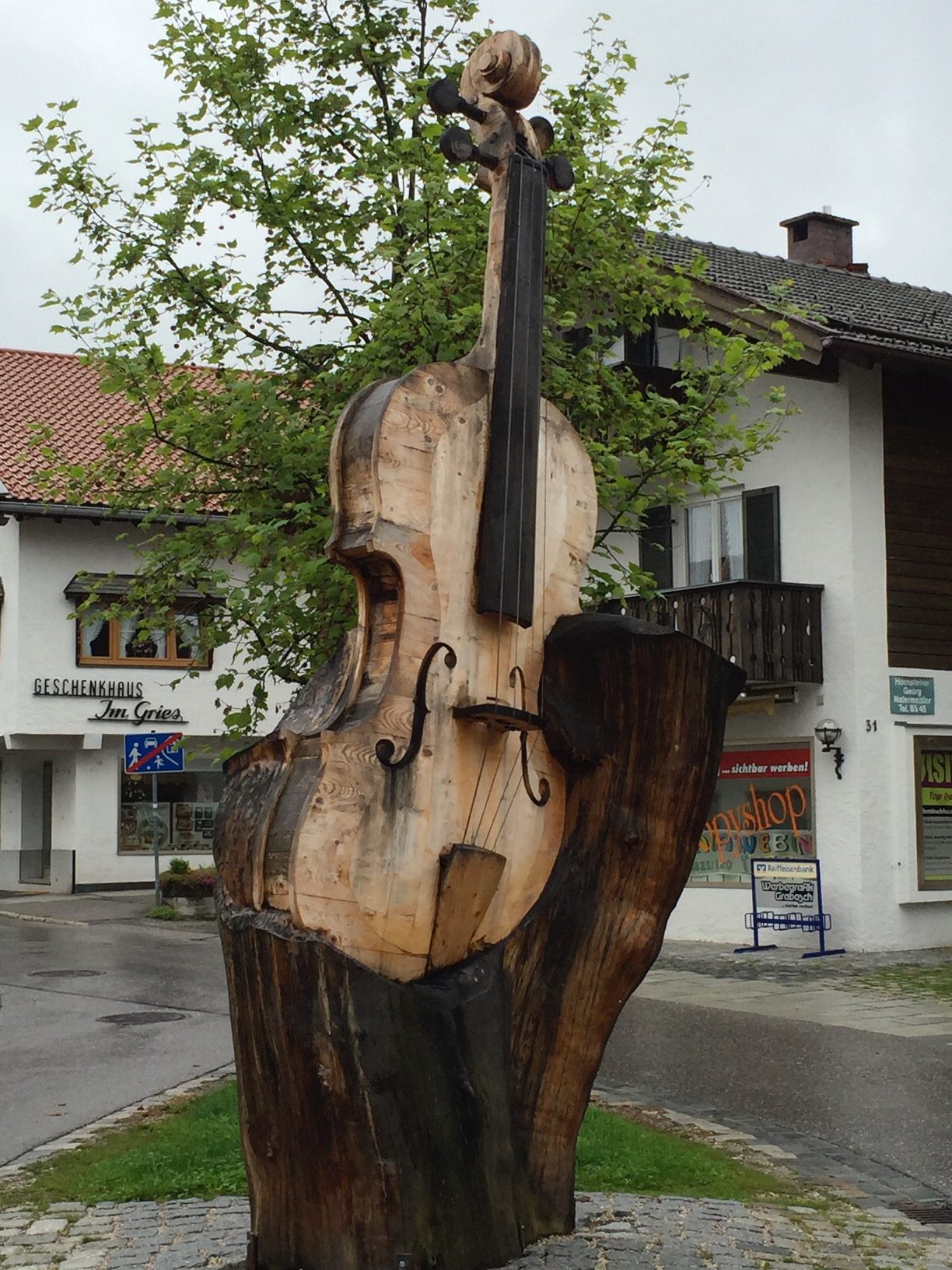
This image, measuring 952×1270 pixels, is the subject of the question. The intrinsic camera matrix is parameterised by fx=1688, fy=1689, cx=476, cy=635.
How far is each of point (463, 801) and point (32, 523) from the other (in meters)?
25.5

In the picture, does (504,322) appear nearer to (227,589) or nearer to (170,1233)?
(170,1233)

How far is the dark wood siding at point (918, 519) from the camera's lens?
18750mm

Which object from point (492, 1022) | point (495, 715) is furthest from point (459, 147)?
point (492, 1022)

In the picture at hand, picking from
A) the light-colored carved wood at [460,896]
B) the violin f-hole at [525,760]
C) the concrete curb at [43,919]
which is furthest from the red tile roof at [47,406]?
the light-colored carved wood at [460,896]

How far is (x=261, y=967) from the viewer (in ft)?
15.2

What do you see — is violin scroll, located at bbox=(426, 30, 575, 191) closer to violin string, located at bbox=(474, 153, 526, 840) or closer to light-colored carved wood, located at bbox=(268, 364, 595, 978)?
violin string, located at bbox=(474, 153, 526, 840)

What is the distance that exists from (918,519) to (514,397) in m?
14.5

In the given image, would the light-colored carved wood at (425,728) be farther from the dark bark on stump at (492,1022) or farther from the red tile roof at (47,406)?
the red tile roof at (47,406)

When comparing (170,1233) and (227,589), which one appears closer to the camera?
(170,1233)

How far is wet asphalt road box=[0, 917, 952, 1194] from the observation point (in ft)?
28.1

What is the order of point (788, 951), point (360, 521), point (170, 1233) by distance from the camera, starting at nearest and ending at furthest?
→ point (360, 521), point (170, 1233), point (788, 951)

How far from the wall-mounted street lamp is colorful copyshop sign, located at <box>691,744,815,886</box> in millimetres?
395

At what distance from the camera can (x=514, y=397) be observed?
5.26 m

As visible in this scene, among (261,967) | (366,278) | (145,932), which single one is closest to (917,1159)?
(261,967)
